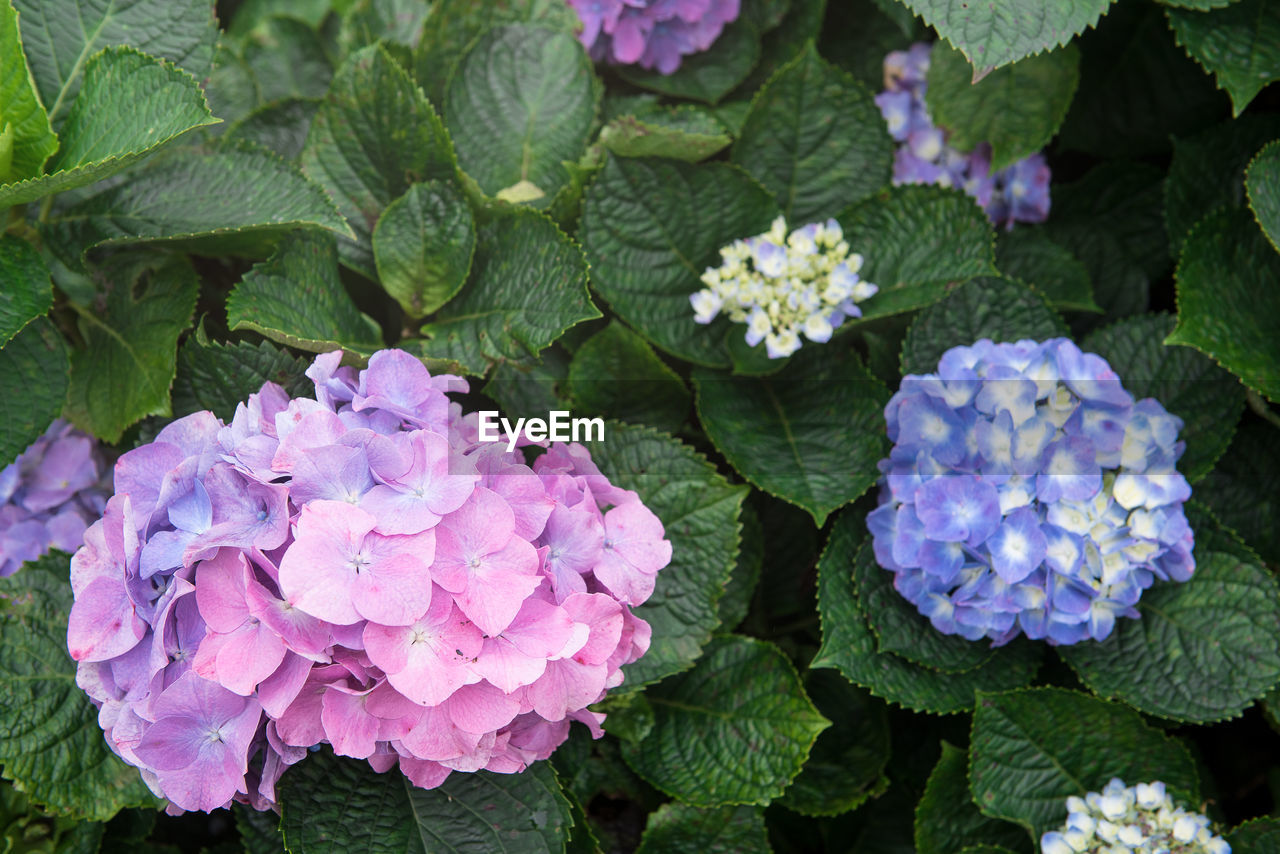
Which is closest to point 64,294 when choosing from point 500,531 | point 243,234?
point 243,234

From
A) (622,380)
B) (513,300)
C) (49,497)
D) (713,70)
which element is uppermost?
(713,70)

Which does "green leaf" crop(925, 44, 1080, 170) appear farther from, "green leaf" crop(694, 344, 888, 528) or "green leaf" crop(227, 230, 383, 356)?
"green leaf" crop(227, 230, 383, 356)

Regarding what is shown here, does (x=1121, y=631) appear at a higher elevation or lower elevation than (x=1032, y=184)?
lower

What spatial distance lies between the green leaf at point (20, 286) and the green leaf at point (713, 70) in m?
0.75

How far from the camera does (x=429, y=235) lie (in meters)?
1.09

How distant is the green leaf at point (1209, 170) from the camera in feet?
4.31

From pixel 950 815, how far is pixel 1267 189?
0.78 metres

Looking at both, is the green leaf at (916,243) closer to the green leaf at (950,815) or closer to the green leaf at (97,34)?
the green leaf at (950,815)

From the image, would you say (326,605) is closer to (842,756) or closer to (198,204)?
(198,204)

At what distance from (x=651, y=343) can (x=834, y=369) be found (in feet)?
0.72

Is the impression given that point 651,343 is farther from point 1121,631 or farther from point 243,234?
point 1121,631

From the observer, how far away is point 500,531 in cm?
79

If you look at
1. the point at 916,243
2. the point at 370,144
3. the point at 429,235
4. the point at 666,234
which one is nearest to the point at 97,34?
the point at 370,144

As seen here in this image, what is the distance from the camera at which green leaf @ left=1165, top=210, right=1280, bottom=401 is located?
1100 millimetres
